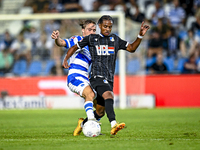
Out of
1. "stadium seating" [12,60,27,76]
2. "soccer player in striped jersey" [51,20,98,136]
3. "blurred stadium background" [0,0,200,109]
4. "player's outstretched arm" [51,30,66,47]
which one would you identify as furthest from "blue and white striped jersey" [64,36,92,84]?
"stadium seating" [12,60,27,76]

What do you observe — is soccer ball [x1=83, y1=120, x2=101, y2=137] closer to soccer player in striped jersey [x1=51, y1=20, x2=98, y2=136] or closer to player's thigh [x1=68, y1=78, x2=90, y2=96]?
soccer player in striped jersey [x1=51, y1=20, x2=98, y2=136]

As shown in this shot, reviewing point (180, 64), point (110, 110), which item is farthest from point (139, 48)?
point (110, 110)

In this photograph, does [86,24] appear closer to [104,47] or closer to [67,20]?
[104,47]

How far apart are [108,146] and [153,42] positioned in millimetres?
11758

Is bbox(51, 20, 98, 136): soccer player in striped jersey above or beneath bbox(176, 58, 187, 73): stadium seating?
above

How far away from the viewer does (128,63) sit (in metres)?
14.8

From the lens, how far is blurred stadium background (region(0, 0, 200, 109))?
1390 cm

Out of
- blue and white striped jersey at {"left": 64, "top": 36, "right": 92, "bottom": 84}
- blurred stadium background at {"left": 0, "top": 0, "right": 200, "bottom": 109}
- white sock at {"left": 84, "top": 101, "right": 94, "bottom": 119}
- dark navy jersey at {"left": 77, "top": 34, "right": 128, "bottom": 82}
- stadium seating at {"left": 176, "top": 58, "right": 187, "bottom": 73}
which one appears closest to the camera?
white sock at {"left": 84, "top": 101, "right": 94, "bottom": 119}

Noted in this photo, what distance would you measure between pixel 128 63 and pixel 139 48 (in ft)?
2.54

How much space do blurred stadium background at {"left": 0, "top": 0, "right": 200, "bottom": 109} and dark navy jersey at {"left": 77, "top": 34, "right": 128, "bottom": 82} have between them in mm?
8052

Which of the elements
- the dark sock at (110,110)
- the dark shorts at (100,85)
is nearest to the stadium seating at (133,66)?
the dark shorts at (100,85)

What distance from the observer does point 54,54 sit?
14.9 meters

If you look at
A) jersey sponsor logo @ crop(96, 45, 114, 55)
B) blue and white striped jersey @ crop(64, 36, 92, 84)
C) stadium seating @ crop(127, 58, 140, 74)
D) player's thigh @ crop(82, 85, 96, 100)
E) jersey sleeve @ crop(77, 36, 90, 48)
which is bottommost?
stadium seating @ crop(127, 58, 140, 74)

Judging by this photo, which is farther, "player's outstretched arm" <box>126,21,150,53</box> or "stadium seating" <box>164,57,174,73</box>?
"stadium seating" <box>164,57,174,73</box>
